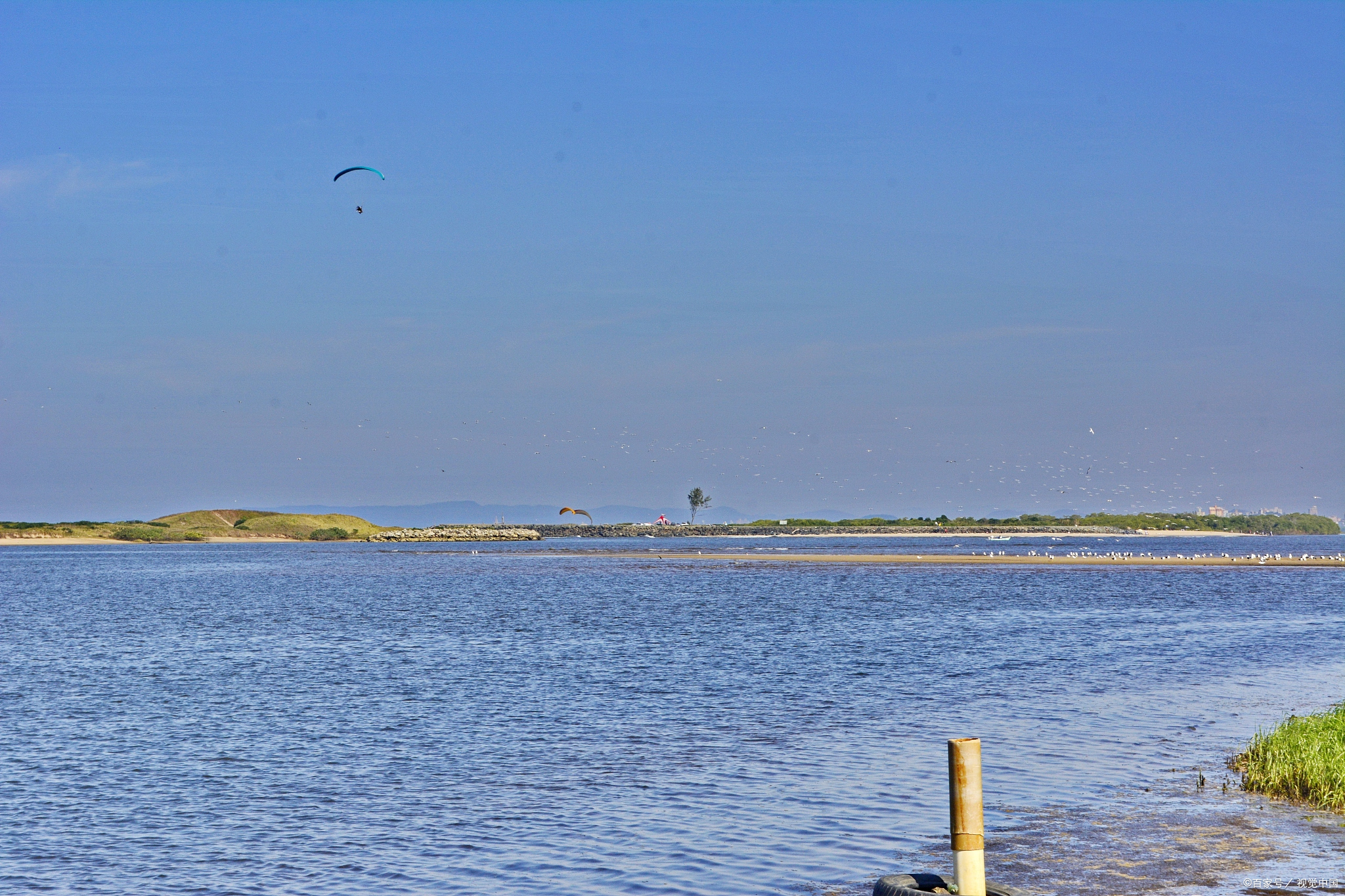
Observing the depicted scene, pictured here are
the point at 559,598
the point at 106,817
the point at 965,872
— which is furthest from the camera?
the point at 559,598

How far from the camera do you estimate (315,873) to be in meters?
17.3

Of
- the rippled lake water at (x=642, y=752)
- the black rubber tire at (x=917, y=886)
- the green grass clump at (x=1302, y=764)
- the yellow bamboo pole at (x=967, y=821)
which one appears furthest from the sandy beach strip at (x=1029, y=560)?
the yellow bamboo pole at (x=967, y=821)

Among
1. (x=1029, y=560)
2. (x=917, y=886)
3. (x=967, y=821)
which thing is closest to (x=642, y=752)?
(x=917, y=886)

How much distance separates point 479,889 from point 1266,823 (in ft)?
42.5

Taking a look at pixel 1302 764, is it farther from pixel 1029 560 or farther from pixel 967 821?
pixel 1029 560

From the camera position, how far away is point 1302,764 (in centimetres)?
2138

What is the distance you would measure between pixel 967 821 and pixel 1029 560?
13596 cm

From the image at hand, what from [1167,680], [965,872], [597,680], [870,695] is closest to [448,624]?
[597,680]

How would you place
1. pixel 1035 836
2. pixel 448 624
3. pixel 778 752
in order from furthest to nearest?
pixel 448 624
pixel 778 752
pixel 1035 836

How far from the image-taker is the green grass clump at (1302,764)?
2078 centimetres

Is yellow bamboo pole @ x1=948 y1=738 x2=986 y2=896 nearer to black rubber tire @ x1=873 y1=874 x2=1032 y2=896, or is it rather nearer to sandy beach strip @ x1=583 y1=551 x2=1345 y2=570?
black rubber tire @ x1=873 y1=874 x2=1032 y2=896

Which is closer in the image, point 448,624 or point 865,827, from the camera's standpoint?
point 865,827

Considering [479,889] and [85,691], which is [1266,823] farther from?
[85,691]

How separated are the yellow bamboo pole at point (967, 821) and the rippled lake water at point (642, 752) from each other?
11.8 feet
